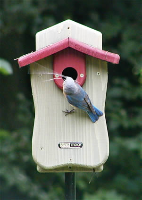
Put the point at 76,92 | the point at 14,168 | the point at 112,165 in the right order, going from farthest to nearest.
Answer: the point at 112,165
the point at 14,168
the point at 76,92

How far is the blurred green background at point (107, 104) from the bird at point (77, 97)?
2.18m

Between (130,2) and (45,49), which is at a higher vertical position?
(130,2)

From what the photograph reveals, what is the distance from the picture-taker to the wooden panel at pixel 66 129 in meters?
2.65

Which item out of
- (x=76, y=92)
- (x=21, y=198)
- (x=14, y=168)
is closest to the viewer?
(x=76, y=92)

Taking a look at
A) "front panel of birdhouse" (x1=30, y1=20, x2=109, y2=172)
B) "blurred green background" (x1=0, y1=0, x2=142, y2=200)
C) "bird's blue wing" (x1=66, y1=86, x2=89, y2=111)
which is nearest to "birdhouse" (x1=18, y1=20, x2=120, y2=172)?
"front panel of birdhouse" (x1=30, y1=20, x2=109, y2=172)

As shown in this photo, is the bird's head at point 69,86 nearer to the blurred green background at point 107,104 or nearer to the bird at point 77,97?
the bird at point 77,97

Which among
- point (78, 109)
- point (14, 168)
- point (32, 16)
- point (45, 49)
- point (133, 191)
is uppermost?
point (32, 16)

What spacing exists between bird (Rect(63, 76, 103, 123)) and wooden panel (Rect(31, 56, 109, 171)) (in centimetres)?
9

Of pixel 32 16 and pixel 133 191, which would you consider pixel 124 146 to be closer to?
pixel 133 191

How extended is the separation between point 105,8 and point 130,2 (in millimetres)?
377

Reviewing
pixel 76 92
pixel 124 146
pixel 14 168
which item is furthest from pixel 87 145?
pixel 124 146

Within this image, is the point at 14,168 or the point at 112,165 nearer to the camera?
the point at 14,168

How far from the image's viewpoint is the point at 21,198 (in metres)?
5.33

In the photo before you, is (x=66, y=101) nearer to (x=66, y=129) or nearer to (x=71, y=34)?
(x=66, y=129)
